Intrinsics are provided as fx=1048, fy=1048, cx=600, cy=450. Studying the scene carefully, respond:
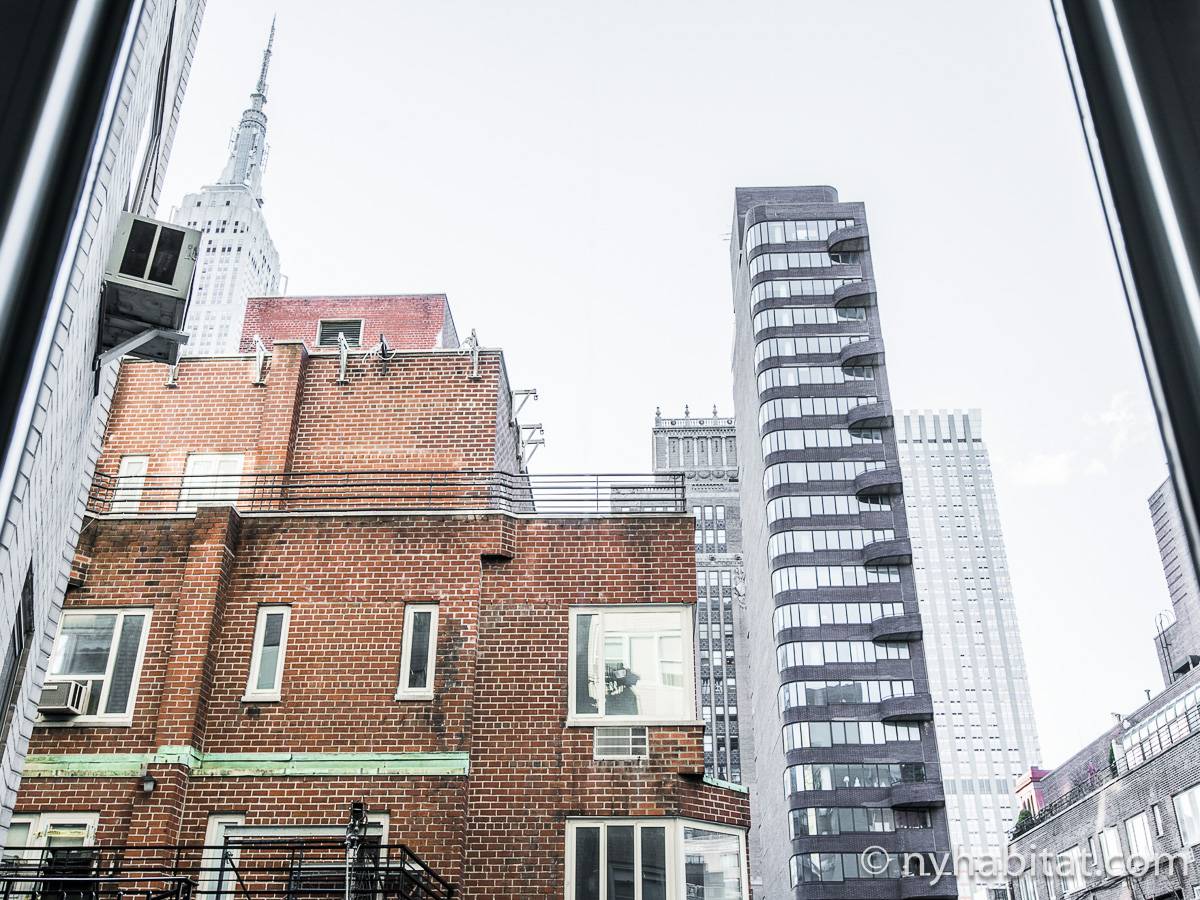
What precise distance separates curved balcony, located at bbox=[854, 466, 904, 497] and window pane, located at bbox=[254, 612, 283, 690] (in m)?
57.9

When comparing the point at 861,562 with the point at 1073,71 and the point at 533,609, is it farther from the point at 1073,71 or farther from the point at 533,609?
the point at 1073,71

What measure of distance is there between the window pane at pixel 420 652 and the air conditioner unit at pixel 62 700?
460cm

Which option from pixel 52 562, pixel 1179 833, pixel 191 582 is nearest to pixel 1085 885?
pixel 1179 833

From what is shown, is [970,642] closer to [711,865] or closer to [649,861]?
[711,865]

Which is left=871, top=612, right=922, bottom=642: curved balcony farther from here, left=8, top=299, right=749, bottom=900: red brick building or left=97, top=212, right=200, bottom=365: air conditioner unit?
left=97, top=212, right=200, bottom=365: air conditioner unit

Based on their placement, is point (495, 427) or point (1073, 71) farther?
point (495, 427)

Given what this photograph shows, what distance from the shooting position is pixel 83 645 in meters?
15.4

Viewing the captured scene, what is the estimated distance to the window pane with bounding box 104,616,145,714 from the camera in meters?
15.0

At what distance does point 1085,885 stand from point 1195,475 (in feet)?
162

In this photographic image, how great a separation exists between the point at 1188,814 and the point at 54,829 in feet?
109

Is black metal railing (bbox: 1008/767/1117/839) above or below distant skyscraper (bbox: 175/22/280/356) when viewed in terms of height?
below

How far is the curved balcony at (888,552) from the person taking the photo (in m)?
67.1

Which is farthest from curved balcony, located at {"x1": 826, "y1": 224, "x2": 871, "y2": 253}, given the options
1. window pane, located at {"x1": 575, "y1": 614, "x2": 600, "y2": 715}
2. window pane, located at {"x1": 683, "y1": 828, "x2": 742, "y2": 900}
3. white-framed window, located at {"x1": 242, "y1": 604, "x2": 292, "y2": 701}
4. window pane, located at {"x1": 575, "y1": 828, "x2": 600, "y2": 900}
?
window pane, located at {"x1": 575, "y1": 828, "x2": 600, "y2": 900}

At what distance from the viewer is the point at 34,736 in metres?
14.6
